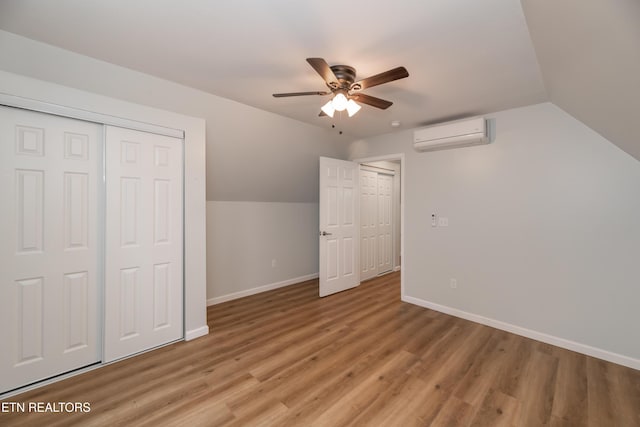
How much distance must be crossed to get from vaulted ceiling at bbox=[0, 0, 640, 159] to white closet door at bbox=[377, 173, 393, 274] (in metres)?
2.90

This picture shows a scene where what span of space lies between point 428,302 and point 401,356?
144 centimetres

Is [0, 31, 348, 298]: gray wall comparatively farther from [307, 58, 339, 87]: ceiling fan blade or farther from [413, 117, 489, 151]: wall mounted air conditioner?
[307, 58, 339, 87]: ceiling fan blade

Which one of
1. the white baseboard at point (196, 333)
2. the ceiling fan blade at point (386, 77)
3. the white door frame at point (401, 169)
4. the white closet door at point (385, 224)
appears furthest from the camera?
the white closet door at point (385, 224)

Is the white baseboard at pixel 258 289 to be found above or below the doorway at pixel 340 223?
below

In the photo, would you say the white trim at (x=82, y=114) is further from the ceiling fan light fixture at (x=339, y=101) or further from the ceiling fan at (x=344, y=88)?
the ceiling fan light fixture at (x=339, y=101)

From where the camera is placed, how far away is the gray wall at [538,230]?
8.02 feet

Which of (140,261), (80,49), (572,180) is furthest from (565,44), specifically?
(140,261)

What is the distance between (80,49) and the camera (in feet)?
6.62

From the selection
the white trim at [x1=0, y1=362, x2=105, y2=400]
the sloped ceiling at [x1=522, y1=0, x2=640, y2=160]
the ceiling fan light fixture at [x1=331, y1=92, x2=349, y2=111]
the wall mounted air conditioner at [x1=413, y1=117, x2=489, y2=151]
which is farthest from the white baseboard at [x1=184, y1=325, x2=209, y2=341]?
the sloped ceiling at [x1=522, y1=0, x2=640, y2=160]

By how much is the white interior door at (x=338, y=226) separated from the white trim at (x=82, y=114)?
6.92ft

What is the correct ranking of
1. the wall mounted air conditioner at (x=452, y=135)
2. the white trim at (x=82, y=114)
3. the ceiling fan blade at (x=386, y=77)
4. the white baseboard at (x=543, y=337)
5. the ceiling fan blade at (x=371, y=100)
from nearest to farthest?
1. the ceiling fan blade at (x=386, y=77)
2. the white trim at (x=82, y=114)
3. the ceiling fan blade at (x=371, y=100)
4. the white baseboard at (x=543, y=337)
5. the wall mounted air conditioner at (x=452, y=135)

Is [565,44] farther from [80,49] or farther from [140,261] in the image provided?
[140,261]

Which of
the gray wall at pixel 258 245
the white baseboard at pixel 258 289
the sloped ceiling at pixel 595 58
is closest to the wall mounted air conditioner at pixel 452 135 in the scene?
the sloped ceiling at pixel 595 58

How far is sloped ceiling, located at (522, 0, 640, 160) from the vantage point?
118 centimetres
